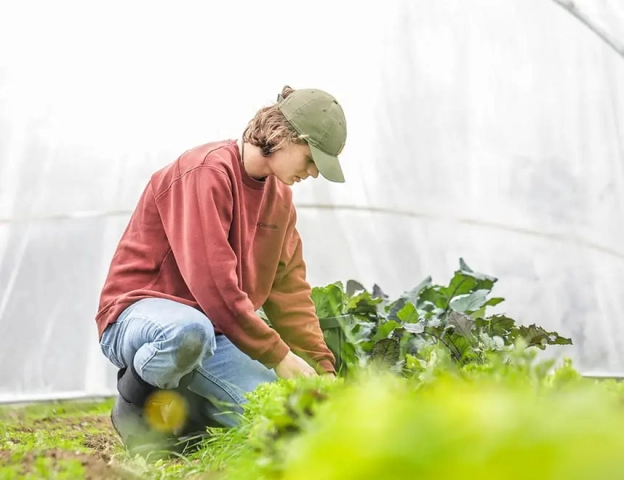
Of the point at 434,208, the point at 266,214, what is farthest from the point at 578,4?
the point at 266,214

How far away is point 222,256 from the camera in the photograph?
7.14 feet

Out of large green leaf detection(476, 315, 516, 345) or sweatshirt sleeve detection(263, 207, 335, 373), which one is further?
large green leaf detection(476, 315, 516, 345)

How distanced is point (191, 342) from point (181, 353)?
0.04 meters

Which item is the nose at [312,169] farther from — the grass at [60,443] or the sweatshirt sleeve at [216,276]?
the grass at [60,443]

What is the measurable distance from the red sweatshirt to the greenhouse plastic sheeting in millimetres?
1745

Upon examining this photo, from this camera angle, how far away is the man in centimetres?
219

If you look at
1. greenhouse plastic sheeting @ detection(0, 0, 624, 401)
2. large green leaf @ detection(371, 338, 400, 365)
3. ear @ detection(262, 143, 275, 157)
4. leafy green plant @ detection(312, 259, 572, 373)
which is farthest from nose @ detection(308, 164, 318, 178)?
greenhouse plastic sheeting @ detection(0, 0, 624, 401)

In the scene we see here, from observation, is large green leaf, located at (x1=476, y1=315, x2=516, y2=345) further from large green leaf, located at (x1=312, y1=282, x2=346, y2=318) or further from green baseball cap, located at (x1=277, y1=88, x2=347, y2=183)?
green baseball cap, located at (x1=277, y1=88, x2=347, y2=183)

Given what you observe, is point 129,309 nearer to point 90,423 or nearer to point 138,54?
point 90,423

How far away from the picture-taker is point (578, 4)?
4043 mm

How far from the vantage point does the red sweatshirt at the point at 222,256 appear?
2.18m

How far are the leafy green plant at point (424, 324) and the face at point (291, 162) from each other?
1.51 feet

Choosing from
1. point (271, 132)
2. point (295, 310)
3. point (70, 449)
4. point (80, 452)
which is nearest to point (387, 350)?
point (295, 310)

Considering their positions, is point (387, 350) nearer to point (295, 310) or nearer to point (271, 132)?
point (295, 310)
